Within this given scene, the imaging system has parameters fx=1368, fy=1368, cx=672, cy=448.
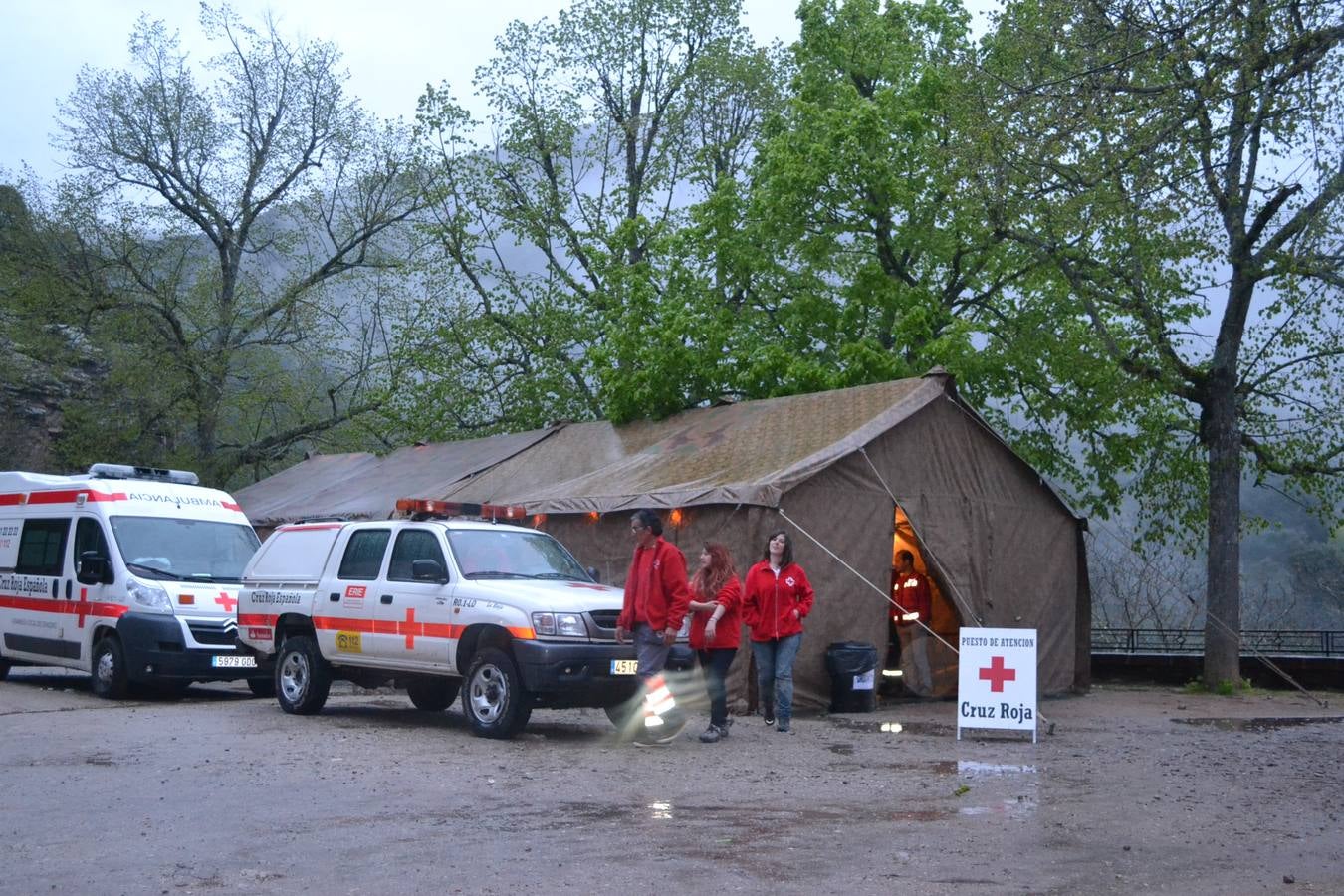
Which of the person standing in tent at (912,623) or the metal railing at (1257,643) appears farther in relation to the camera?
the metal railing at (1257,643)

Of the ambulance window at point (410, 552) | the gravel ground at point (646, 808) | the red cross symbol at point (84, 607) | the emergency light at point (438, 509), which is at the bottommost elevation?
the gravel ground at point (646, 808)

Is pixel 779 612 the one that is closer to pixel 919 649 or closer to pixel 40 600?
pixel 919 649

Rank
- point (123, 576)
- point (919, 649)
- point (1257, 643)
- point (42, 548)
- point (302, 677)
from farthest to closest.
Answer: point (1257, 643), point (919, 649), point (42, 548), point (123, 576), point (302, 677)

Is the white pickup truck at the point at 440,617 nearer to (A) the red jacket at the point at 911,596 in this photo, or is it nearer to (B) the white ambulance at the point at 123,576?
(B) the white ambulance at the point at 123,576

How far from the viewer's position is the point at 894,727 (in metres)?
14.2

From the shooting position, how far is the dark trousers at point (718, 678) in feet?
40.7

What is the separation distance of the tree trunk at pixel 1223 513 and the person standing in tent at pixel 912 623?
236 inches

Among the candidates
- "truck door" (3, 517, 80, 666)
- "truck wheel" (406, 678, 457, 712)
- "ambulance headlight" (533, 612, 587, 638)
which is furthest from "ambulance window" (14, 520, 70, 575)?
"ambulance headlight" (533, 612, 587, 638)

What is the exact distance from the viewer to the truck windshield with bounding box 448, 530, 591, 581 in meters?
12.8

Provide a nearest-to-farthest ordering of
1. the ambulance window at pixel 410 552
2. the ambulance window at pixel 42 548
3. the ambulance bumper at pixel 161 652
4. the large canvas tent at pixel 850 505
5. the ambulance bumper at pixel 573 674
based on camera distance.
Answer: the ambulance bumper at pixel 573 674
the ambulance window at pixel 410 552
the ambulance bumper at pixel 161 652
the large canvas tent at pixel 850 505
the ambulance window at pixel 42 548

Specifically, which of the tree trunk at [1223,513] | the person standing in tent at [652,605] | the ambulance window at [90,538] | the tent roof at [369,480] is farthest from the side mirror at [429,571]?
the tree trunk at [1223,513]

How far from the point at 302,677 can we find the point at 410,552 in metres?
1.93

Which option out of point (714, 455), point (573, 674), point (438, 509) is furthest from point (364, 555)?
point (714, 455)

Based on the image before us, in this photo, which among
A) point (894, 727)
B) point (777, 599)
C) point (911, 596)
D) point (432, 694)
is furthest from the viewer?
point (911, 596)
